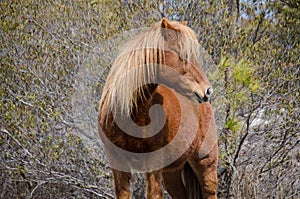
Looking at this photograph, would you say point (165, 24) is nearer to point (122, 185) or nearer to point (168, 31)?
point (168, 31)

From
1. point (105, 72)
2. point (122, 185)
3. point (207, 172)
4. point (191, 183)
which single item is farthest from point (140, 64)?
point (105, 72)

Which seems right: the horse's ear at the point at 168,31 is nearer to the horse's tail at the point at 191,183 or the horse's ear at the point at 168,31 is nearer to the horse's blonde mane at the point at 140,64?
the horse's blonde mane at the point at 140,64

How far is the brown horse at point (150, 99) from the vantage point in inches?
123

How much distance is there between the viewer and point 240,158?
248 inches

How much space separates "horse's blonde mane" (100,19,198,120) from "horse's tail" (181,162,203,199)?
48.4 inches

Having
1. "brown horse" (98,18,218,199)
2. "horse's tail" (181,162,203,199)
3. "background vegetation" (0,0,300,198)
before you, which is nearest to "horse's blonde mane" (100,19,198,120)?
"brown horse" (98,18,218,199)

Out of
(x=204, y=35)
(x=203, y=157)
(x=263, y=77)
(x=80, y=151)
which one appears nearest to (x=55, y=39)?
(x=80, y=151)

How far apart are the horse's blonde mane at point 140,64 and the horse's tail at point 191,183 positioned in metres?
1.23

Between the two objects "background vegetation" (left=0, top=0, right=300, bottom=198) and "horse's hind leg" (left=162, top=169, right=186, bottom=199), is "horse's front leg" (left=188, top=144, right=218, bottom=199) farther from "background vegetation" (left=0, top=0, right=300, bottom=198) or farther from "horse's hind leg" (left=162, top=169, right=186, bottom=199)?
"background vegetation" (left=0, top=0, right=300, bottom=198)

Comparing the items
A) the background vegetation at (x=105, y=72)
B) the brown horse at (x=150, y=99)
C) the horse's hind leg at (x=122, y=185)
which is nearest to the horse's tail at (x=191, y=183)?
the brown horse at (x=150, y=99)

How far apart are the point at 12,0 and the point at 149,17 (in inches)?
77.9

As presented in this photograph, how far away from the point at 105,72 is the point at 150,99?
2.83m

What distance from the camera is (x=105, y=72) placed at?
19.7 feet

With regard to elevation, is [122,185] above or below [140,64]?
below
